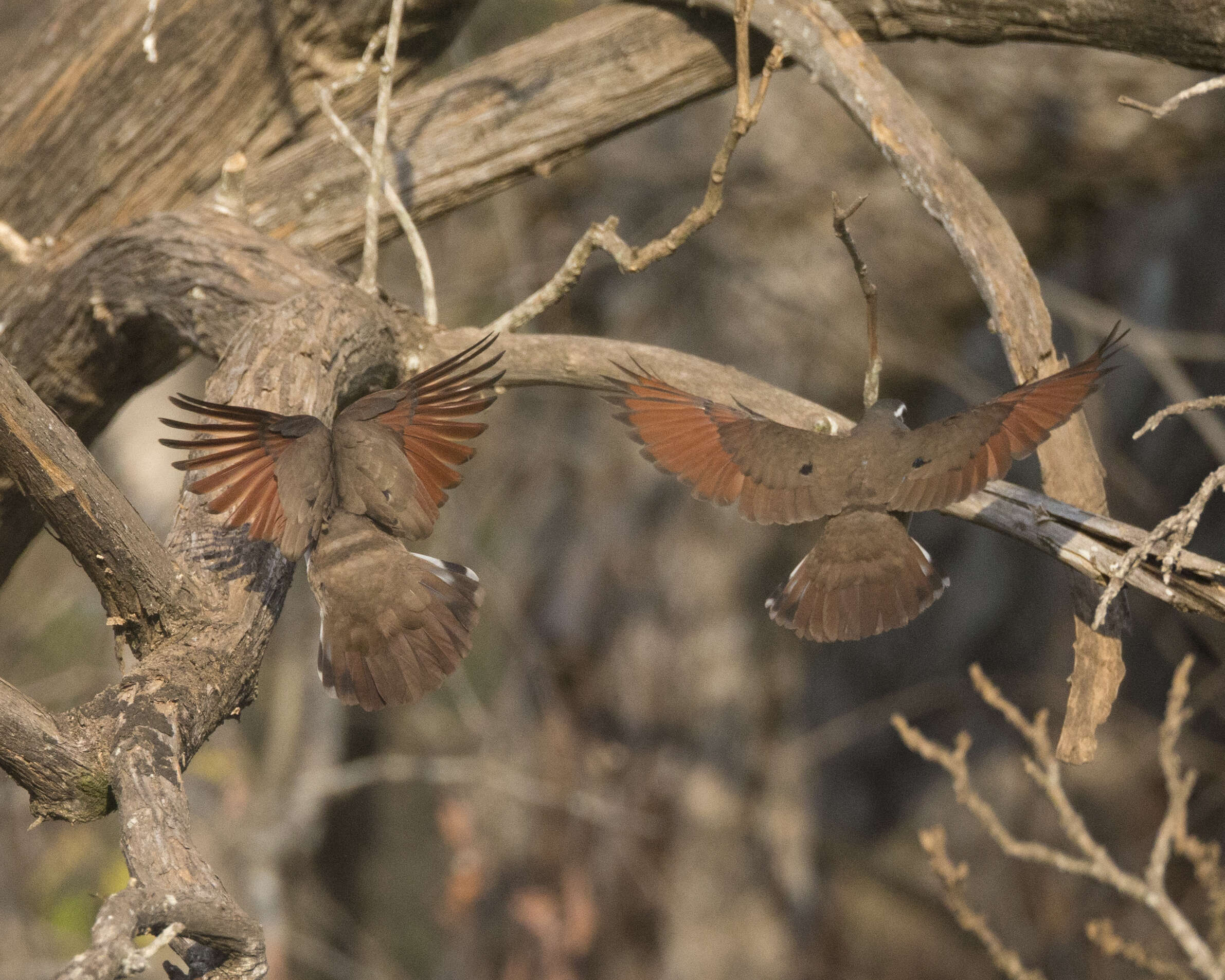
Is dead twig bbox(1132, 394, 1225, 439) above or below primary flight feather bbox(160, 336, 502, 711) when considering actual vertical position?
above

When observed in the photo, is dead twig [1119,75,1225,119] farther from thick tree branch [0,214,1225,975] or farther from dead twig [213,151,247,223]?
dead twig [213,151,247,223]

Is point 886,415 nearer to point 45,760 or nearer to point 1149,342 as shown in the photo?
point 45,760

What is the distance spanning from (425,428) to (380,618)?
1.09ft

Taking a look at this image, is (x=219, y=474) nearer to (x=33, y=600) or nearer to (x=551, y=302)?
(x=551, y=302)

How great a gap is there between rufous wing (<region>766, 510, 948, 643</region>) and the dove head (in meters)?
0.16

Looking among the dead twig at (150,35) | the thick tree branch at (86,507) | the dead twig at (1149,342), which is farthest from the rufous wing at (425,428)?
the dead twig at (1149,342)

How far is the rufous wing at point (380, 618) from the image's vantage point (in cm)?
191

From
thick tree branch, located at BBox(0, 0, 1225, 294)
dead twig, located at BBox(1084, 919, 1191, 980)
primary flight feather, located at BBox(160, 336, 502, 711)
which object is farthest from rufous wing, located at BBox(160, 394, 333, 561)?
dead twig, located at BBox(1084, 919, 1191, 980)

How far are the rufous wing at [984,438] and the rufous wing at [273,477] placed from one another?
954 mm

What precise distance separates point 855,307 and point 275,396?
160 inches

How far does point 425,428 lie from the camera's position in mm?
2021

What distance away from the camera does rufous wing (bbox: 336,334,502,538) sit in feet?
6.46

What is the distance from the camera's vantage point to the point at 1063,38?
2648 mm

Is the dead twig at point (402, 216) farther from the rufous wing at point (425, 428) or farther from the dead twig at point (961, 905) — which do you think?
the dead twig at point (961, 905)
